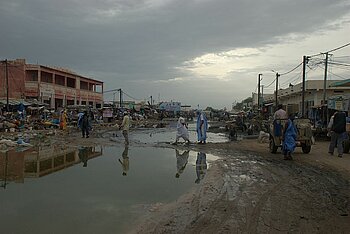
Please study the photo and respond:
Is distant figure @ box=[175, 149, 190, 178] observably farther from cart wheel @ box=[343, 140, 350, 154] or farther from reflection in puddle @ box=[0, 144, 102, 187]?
cart wheel @ box=[343, 140, 350, 154]

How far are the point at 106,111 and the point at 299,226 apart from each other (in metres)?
41.5

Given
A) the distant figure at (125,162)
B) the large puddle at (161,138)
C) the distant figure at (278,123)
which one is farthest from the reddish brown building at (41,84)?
the distant figure at (278,123)

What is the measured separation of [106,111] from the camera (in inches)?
1799

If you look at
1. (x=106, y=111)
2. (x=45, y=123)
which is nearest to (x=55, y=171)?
(x=45, y=123)

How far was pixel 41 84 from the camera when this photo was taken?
44.7 m

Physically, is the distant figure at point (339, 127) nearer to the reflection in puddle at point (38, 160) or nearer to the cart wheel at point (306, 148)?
the cart wheel at point (306, 148)

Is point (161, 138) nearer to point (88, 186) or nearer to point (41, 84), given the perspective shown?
point (88, 186)

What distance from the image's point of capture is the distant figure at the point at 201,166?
10450mm

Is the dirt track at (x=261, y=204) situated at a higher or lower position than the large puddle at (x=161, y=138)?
higher

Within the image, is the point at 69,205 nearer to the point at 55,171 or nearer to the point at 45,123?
the point at 55,171

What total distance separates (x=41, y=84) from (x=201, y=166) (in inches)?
1458

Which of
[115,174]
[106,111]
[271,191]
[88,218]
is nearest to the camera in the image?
[88,218]

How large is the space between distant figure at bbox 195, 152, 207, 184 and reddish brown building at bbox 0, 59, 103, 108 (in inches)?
1085

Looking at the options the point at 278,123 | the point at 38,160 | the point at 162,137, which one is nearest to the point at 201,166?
the point at 278,123
